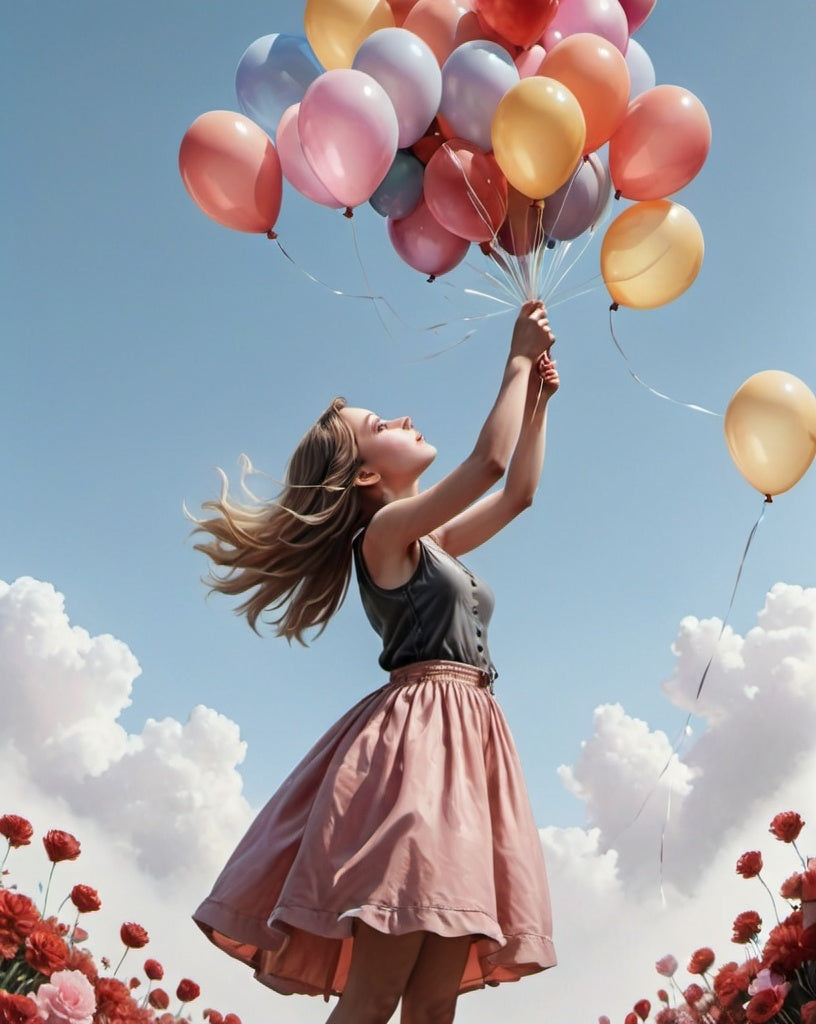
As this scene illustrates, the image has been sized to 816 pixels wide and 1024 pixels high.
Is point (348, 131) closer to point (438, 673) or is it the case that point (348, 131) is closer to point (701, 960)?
point (438, 673)

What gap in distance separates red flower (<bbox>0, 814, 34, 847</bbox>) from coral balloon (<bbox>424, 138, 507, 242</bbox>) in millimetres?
2411

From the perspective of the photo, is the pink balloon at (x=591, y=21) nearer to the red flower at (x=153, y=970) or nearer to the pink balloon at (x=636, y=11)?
the pink balloon at (x=636, y=11)

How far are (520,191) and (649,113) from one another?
0.51m

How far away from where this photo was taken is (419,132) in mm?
3373

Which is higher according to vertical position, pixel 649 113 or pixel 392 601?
pixel 649 113

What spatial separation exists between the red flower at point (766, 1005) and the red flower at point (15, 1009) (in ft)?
6.64

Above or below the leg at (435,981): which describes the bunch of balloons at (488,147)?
above

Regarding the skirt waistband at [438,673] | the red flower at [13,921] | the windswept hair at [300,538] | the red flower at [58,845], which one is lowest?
the red flower at [13,921]

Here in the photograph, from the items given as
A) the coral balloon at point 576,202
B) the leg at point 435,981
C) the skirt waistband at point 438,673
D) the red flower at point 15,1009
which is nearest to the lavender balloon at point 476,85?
the coral balloon at point 576,202

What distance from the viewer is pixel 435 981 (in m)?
2.42

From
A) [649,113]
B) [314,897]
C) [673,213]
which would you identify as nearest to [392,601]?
[314,897]

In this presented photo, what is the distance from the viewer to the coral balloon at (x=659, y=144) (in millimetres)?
3264

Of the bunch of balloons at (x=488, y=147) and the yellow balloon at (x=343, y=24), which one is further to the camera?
the yellow balloon at (x=343, y=24)

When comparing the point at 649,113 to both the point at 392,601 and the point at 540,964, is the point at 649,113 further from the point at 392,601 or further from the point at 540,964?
the point at 540,964
